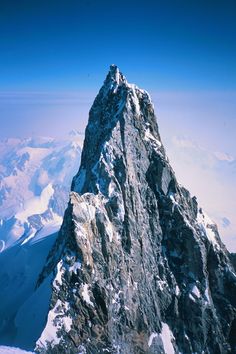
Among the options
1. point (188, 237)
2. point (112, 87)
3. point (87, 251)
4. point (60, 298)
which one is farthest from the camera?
point (112, 87)

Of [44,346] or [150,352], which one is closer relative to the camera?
[44,346]

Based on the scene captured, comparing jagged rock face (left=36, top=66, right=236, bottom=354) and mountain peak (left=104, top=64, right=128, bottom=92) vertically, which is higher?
mountain peak (left=104, top=64, right=128, bottom=92)

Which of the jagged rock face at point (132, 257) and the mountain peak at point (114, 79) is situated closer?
the jagged rock face at point (132, 257)

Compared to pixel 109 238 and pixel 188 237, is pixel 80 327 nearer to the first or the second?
pixel 109 238

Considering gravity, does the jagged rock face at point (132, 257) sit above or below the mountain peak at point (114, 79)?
below

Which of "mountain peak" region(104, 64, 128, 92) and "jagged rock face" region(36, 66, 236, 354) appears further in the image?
"mountain peak" region(104, 64, 128, 92)

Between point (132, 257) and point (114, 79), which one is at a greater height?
point (114, 79)

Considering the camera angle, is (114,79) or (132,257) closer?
(132,257)

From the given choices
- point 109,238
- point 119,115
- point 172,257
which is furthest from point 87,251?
point 119,115
